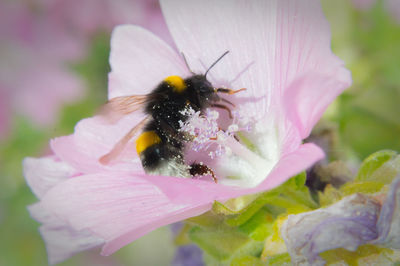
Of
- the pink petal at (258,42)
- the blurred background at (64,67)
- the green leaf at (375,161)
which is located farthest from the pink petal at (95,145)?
the blurred background at (64,67)

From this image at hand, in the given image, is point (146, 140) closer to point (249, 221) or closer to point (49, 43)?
point (249, 221)

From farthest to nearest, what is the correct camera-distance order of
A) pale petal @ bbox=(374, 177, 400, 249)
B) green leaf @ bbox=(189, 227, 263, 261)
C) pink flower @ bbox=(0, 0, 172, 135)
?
pink flower @ bbox=(0, 0, 172, 135) → green leaf @ bbox=(189, 227, 263, 261) → pale petal @ bbox=(374, 177, 400, 249)

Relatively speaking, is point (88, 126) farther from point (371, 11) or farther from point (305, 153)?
point (371, 11)

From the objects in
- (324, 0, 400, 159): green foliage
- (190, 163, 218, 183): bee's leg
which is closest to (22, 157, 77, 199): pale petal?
(190, 163, 218, 183): bee's leg

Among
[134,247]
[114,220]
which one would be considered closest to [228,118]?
[114,220]

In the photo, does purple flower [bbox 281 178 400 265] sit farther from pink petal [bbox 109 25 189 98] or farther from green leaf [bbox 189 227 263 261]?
pink petal [bbox 109 25 189 98]

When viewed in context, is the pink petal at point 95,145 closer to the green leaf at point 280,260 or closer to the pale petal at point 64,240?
the pale petal at point 64,240
